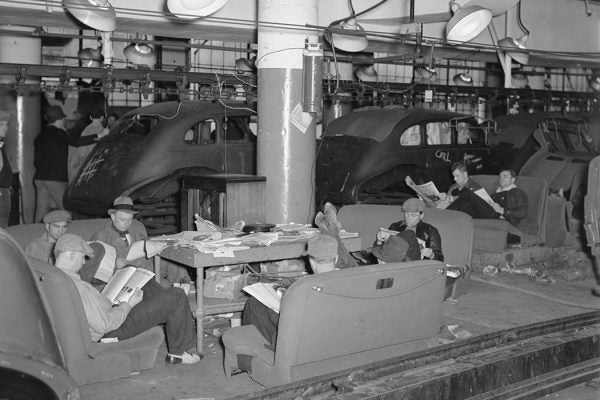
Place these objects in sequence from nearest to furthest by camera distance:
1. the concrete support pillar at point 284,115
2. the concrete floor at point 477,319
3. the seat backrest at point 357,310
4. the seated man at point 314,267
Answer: the seat backrest at point 357,310
the seated man at point 314,267
the concrete floor at point 477,319
the concrete support pillar at point 284,115

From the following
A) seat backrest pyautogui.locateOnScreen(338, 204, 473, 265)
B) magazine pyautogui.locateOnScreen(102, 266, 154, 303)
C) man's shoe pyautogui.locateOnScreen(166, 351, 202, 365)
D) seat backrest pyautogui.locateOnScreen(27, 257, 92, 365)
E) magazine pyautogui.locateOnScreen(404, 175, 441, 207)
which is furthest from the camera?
magazine pyautogui.locateOnScreen(404, 175, 441, 207)

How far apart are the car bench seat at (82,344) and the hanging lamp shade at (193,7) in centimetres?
351

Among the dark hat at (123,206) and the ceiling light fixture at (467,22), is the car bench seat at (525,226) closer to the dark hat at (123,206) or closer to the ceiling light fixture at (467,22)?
the ceiling light fixture at (467,22)

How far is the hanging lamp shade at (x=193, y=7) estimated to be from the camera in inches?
349

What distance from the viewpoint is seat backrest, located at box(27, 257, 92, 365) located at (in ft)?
19.5

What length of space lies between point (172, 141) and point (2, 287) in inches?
344

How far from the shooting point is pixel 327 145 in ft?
47.5

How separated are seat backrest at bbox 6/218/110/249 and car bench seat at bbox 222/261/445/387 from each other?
107 inches

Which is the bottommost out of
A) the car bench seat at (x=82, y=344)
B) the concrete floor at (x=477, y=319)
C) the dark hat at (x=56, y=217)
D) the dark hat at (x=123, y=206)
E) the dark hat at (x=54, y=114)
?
the concrete floor at (x=477, y=319)

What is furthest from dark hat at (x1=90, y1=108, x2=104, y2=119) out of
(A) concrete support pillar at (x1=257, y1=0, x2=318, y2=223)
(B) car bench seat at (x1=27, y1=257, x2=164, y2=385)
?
(B) car bench seat at (x1=27, y1=257, x2=164, y2=385)

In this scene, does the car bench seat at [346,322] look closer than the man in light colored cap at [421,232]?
Yes

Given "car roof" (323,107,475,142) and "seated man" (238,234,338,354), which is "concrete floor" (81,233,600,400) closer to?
"seated man" (238,234,338,354)

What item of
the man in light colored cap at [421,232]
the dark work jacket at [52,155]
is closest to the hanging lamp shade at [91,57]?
the dark work jacket at [52,155]

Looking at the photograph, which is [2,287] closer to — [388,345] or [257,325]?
[257,325]
